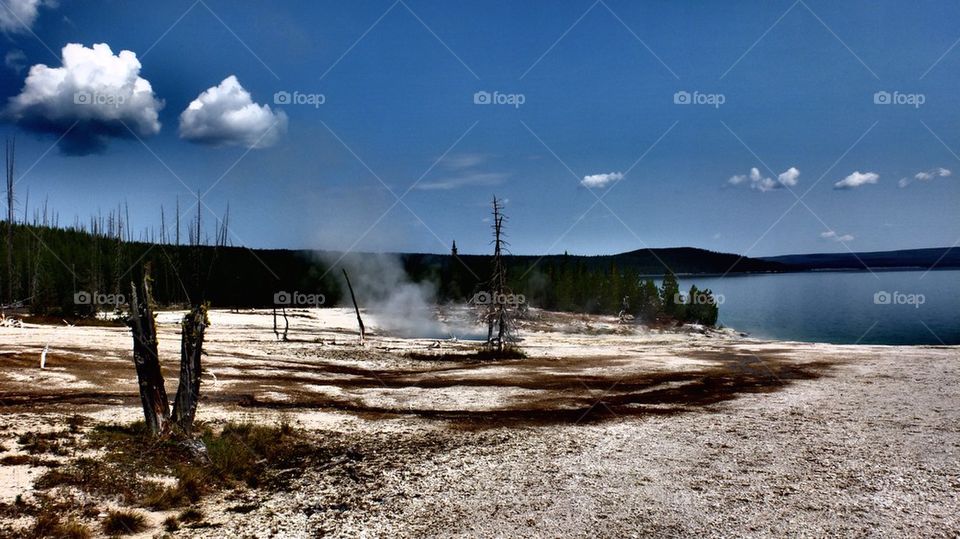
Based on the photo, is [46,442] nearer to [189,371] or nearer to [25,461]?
[25,461]

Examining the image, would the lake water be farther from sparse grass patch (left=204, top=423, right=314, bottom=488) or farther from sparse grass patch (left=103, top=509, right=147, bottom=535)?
sparse grass patch (left=103, top=509, right=147, bottom=535)

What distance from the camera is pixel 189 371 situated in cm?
1638

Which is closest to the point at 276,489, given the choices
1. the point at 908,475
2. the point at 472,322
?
the point at 908,475

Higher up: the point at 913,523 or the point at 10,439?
the point at 10,439

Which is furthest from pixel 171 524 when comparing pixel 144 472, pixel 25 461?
pixel 25 461

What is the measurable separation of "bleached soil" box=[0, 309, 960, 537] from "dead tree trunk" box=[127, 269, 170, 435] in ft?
9.89

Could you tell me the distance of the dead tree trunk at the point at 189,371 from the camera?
53.0 ft

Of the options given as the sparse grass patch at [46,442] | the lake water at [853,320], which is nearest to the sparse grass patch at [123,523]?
the sparse grass patch at [46,442]

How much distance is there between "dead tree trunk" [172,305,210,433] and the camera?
635 inches

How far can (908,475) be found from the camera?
1516cm

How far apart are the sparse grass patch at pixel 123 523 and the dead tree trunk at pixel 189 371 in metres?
4.64

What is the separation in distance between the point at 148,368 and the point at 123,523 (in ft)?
Result: 18.3

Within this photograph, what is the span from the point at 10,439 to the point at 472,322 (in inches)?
2607

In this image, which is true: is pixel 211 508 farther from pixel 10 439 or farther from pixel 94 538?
pixel 10 439
